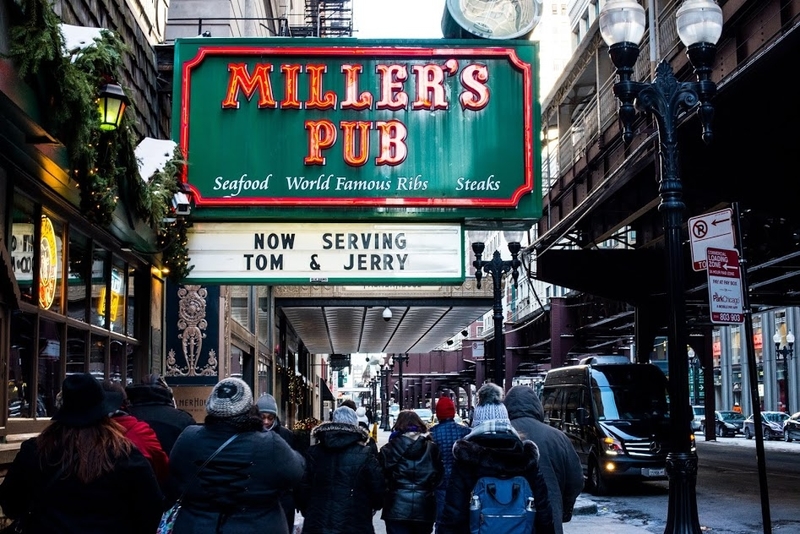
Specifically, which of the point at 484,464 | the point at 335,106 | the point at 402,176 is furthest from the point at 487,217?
the point at 484,464

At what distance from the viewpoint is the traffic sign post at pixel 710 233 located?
33.9 ft

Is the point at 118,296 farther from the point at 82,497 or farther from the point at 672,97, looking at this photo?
the point at 82,497

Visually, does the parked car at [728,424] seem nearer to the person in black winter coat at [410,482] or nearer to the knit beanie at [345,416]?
the person in black winter coat at [410,482]

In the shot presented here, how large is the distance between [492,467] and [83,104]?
3.64 m

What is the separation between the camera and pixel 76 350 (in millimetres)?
9727

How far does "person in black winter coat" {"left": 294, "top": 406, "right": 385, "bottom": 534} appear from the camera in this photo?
781cm

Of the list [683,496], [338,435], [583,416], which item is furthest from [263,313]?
[338,435]

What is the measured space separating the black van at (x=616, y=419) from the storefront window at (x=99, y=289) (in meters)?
12.3

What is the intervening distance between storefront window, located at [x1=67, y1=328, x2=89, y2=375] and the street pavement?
→ 16.2 ft

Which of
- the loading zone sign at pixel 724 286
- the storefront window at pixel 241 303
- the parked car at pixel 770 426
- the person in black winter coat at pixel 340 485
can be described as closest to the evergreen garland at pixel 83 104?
the person in black winter coat at pixel 340 485

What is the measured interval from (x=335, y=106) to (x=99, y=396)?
22.0 feet

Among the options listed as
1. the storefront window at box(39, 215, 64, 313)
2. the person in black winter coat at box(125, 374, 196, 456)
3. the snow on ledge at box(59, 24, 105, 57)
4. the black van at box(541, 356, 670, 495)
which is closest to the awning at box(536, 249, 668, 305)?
the black van at box(541, 356, 670, 495)

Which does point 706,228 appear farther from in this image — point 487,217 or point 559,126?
point 559,126

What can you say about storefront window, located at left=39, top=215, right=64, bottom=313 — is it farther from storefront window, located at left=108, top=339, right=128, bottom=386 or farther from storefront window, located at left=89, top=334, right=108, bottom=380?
storefront window, located at left=108, top=339, right=128, bottom=386
